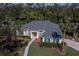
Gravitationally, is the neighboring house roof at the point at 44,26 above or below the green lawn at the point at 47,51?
above

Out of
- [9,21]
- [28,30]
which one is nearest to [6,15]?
[9,21]

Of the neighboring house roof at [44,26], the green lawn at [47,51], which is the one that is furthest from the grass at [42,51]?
the neighboring house roof at [44,26]

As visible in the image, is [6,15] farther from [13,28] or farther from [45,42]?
[45,42]

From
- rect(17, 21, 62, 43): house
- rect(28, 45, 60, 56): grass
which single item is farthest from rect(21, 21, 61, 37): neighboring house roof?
rect(28, 45, 60, 56): grass

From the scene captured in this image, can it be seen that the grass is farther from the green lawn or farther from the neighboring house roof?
the neighboring house roof

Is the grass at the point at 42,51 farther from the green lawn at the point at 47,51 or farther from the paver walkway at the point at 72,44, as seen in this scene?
the paver walkway at the point at 72,44

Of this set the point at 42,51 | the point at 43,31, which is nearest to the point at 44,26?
the point at 43,31

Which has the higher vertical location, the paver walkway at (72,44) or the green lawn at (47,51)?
the paver walkway at (72,44)

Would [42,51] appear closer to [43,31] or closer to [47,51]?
[47,51]

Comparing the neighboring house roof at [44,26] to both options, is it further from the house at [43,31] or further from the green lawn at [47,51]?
the green lawn at [47,51]

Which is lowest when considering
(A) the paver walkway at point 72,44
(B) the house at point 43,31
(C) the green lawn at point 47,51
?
(C) the green lawn at point 47,51
